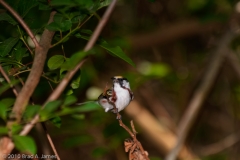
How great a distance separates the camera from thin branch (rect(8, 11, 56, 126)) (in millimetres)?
1078

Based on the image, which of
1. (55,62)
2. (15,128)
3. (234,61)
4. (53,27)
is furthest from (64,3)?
(234,61)

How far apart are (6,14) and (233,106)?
11.9 ft

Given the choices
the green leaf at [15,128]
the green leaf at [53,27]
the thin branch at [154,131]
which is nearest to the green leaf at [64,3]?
the green leaf at [53,27]

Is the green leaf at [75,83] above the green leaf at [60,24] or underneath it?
underneath

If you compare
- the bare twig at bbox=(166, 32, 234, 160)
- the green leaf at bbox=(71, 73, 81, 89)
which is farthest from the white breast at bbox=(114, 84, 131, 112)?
the bare twig at bbox=(166, 32, 234, 160)

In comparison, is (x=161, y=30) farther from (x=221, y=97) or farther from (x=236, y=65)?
(x=221, y=97)

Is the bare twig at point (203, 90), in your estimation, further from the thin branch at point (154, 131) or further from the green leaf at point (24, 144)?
the green leaf at point (24, 144)

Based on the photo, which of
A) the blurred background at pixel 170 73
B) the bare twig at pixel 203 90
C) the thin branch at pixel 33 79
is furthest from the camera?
the bare twig at pixel 203 90

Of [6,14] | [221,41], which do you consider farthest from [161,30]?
[6,14]

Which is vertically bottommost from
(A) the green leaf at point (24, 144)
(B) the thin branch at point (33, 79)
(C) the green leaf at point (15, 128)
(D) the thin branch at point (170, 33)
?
(A) the green leaf at point (24, 144)

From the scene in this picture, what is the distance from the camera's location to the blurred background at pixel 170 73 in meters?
3.18

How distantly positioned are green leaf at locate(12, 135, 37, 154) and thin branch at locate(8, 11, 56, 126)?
7 cm

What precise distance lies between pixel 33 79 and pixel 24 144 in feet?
0.70

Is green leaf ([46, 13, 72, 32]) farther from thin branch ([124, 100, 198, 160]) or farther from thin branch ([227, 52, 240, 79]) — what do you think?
thin branch ([227, 52, 240, 79])
